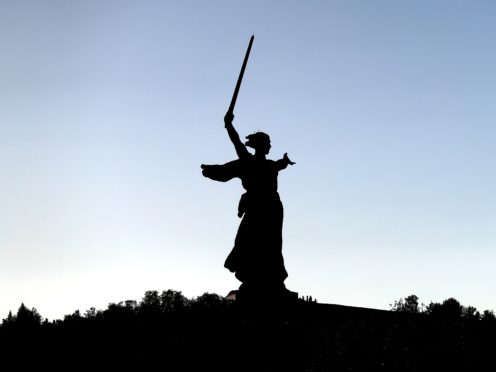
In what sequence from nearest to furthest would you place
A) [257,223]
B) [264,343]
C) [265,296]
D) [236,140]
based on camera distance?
[264,343]
[265,296]
[257,223]
[236,140]

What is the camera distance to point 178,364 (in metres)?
11.6

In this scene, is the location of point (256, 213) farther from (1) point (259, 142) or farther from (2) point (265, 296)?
(2) point (265, 296)

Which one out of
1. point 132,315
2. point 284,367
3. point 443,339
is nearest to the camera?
point 284,367

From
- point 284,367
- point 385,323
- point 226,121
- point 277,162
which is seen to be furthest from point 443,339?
point 226,121

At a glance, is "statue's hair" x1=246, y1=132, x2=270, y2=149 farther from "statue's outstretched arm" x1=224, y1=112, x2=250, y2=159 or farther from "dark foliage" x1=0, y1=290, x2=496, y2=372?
"dark foliage" x1=0, y1=290, x2=496, y2=372

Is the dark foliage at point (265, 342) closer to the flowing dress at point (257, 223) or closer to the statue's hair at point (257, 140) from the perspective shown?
the flowing dress at point (257, 223)

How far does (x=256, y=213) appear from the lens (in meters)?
13.2

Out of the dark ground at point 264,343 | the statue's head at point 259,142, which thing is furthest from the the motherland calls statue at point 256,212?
the dark ground at point 264,343

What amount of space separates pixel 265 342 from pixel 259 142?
389 cm

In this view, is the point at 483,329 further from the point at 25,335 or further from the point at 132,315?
the point at 25,335

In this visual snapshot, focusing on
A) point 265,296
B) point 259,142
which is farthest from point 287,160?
point 265,296

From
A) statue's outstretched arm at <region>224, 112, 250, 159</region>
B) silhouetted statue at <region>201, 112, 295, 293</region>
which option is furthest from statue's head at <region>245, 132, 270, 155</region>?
statue's outstretched arm at <region>224, 112, 250, 159</region>

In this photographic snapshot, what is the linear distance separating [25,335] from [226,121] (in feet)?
19.3

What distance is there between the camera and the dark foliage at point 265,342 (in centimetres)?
1130
